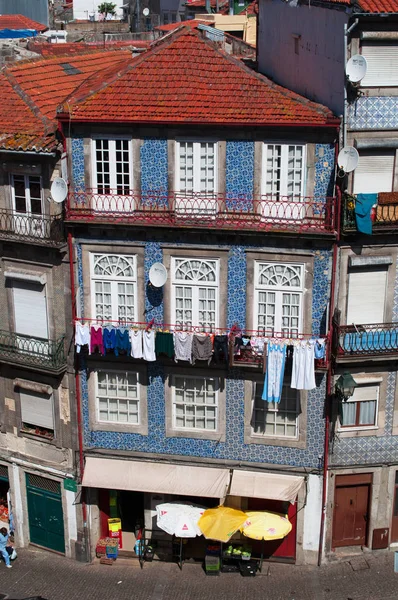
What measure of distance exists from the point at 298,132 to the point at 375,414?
954 centimetres

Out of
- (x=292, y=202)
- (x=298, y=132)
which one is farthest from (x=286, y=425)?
(x=298, y=132)

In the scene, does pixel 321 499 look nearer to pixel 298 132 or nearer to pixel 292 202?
pixel 292 202

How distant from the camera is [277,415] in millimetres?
25828

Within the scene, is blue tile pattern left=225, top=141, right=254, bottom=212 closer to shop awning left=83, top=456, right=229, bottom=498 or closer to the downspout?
the downspout

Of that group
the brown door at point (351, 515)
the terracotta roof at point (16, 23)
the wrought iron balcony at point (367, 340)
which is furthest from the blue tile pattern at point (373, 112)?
the terracotta roof at point (16, 23)

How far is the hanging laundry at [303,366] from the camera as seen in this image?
77.9ft

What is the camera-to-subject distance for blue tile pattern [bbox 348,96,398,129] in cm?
2239

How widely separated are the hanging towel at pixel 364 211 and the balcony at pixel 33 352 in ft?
33.7

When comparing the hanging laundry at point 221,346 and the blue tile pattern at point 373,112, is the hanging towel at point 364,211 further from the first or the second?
the hanging laundry at point 221,346

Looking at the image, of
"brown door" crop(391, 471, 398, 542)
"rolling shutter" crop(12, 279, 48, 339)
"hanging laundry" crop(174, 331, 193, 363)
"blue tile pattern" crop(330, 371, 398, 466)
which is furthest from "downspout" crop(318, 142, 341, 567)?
"rolling shutter" crop(12, 279, 48, 339)

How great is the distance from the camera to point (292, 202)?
23.5 m

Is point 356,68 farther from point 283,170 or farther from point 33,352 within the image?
point 33,352

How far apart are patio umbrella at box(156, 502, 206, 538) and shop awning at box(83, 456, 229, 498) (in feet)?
2.39

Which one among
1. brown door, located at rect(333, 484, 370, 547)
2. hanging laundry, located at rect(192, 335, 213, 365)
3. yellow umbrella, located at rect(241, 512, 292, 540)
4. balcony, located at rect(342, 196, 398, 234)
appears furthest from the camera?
brown door, located at rect(333, 484, 370, 547)
